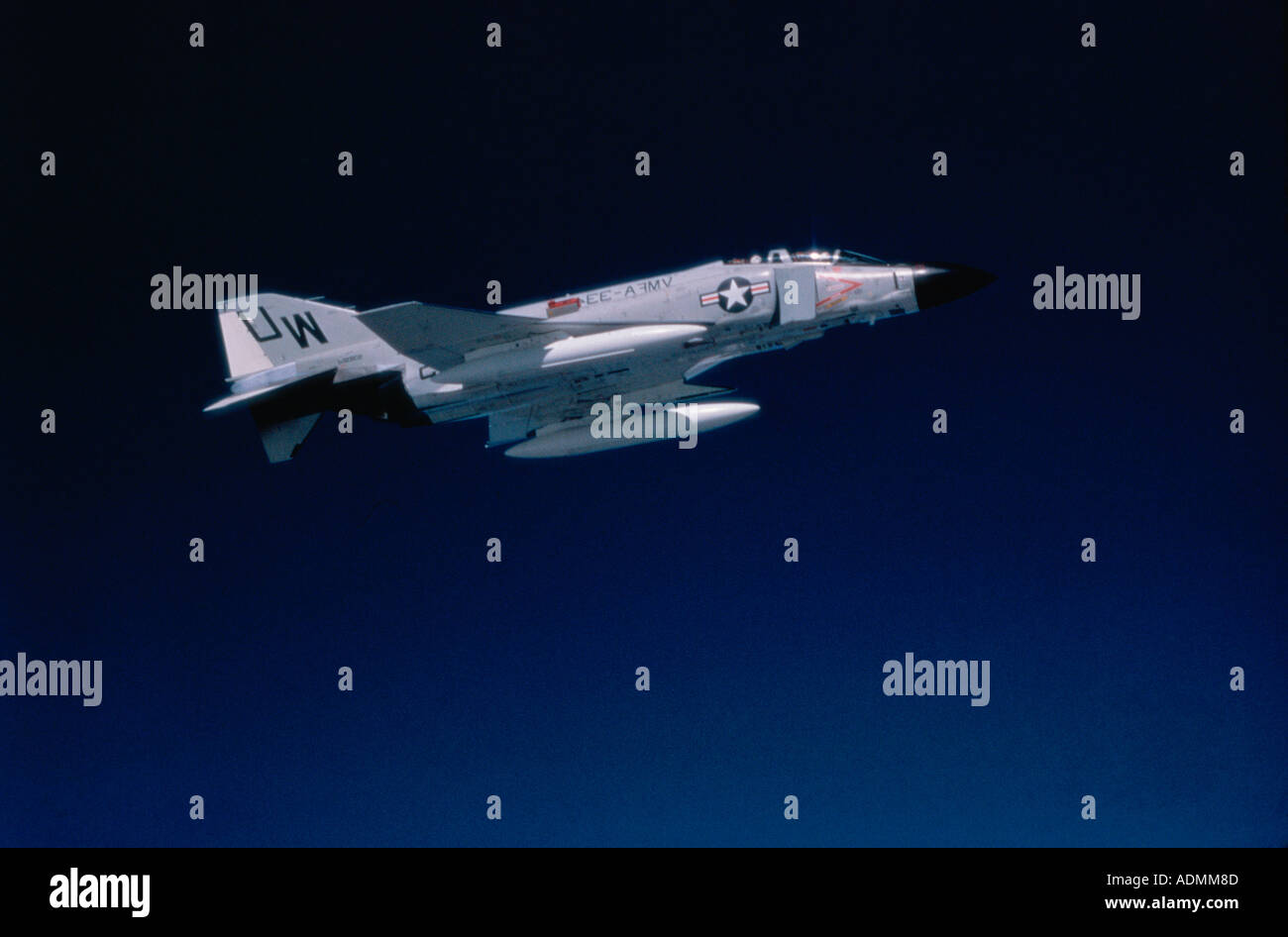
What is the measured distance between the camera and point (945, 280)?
11820 millimetres

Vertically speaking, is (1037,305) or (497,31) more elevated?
(497,31)

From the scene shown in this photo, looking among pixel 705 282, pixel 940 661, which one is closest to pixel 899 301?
pixel 705 282

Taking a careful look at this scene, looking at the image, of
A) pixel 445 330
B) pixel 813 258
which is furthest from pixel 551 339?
pixel 813 258

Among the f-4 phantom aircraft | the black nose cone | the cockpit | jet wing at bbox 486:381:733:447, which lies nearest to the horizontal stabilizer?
the f-4 phantom aircraft

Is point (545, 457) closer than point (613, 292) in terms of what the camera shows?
No

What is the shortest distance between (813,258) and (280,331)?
5.19 m

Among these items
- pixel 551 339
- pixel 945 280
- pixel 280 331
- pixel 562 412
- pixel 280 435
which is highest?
pixel 945 280

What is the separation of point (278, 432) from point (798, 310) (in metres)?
5.12

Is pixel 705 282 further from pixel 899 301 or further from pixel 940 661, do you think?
pixel 940 661

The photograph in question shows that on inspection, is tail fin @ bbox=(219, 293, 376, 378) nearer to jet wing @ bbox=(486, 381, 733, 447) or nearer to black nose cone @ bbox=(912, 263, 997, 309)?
jet wing @ bbox=(486, 381, 733, 447)

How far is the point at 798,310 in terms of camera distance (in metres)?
11.8

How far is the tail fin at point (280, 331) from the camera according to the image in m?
12.1

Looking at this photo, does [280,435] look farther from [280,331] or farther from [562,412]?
[562,412]

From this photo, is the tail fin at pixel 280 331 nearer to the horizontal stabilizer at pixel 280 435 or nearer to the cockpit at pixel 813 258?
the horizontal stabilizer at pixel 280 435
